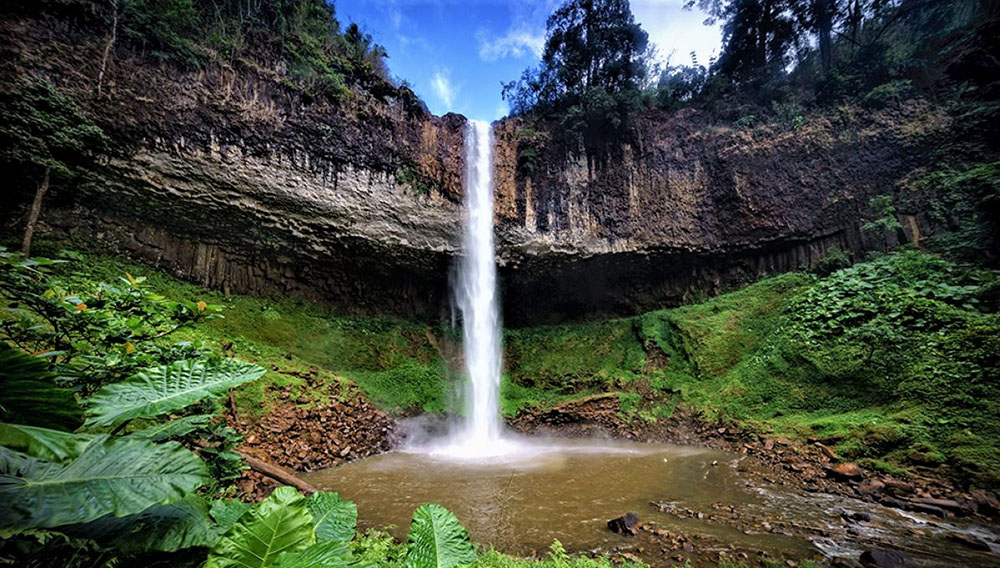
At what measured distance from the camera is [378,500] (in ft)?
15.8

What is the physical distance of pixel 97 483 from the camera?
2.67 feet

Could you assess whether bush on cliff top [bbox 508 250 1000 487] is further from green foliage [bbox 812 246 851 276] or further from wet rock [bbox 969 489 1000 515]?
green foliage [bbox 812 246 851 276]

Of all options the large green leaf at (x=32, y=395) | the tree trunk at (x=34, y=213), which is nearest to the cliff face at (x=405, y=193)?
the tree trunk at (x=34, y=213)

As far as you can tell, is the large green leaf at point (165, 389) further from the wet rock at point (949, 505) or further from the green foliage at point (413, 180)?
the green foliage at point (413, 180)

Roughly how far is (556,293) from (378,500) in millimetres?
12527

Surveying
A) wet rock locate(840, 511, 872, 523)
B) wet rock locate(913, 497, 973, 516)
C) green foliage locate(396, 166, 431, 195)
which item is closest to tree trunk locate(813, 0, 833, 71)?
green foliage locate(396, 166, 431, 195)

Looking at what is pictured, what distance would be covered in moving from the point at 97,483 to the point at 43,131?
12003mm

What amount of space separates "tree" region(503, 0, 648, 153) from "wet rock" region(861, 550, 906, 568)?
13.7m

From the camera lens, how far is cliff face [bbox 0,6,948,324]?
364 inches

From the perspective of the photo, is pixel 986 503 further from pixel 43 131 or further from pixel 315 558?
pixel 43 131

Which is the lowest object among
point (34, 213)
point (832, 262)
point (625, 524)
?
point (625, 524)

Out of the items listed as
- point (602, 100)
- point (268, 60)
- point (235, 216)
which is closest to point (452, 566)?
point (235, 216)

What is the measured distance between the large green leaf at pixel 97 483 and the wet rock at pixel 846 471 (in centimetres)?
749

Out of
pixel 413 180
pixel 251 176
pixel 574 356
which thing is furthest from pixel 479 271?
pixel 251 176
